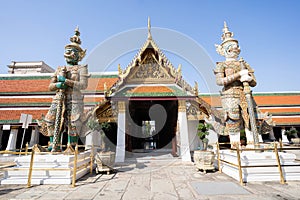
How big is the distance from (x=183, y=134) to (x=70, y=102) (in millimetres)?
5062

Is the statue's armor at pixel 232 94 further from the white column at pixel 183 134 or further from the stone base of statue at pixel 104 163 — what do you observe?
the stone base of statue at pixel 104 163

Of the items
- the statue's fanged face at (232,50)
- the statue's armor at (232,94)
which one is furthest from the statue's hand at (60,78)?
the statue's fanged face at (232,50)

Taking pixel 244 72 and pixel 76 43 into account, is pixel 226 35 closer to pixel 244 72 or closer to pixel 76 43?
pixel 244 72

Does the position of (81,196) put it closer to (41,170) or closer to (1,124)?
(41,170)

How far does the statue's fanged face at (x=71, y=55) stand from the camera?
5282 millimetres

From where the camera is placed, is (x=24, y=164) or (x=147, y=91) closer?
(x=24, y=164)

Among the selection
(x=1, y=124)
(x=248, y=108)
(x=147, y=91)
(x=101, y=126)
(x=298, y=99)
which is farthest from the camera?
(x=298, y=99)

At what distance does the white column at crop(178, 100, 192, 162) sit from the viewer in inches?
279

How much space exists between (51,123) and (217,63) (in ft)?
18.4

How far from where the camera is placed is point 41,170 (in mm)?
4066

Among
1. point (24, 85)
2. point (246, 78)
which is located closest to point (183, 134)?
point (246, 78)

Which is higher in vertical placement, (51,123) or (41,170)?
(51,123)

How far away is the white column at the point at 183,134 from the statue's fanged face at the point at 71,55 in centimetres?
503

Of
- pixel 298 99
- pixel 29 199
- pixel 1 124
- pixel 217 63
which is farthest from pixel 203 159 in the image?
pixel 298 99
